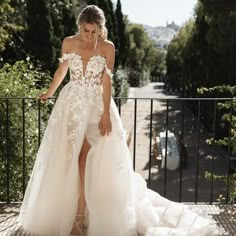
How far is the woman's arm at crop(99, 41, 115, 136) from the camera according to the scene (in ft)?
8.90

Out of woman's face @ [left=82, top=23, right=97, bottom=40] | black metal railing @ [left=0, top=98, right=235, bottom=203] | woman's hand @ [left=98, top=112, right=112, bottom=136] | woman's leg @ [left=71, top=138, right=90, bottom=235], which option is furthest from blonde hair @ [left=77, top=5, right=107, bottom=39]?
black metal railing @ [left=0, top=98, right=235, bottom=203]

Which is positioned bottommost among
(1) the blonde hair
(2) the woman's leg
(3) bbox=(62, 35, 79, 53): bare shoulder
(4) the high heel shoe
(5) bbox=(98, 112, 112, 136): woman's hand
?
(4) the high heel shoe

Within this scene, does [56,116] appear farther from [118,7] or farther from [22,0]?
[118,7]

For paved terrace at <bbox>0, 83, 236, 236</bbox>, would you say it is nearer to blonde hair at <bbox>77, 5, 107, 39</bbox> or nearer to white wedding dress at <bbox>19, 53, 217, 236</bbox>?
white wedding dress at <bbox>19, 53, 217, 236</bbox>

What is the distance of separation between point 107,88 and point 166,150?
128 centimetres

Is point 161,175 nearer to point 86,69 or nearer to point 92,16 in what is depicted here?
point 86,69

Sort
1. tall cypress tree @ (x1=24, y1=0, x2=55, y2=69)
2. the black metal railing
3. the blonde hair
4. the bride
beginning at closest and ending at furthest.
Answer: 1. the blonde hair
2. the bride
3. the black metal railing
4. tall cypress tree @ (x1=24, y1=0, x2=55, y2=69)

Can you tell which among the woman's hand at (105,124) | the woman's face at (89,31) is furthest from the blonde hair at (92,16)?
the woman's hand at (105,124)

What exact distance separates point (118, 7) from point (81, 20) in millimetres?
26054

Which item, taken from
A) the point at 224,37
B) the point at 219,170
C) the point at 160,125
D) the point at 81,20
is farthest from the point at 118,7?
the point at 81,20

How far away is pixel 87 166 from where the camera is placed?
2.79 metres

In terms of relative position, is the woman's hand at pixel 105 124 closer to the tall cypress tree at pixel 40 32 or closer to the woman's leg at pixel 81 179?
the woman's leg at pixel 81 179

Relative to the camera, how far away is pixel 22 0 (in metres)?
17.0

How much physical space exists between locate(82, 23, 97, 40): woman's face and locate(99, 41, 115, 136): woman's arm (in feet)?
0.37
